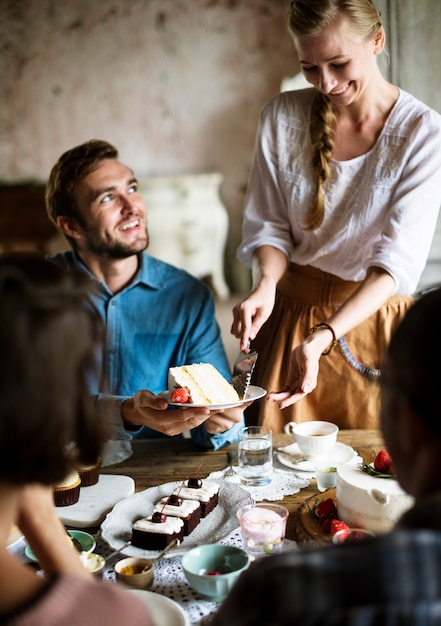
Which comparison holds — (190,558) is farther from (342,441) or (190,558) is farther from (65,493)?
(342,441)

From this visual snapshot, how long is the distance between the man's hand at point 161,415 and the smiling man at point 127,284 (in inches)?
13.3

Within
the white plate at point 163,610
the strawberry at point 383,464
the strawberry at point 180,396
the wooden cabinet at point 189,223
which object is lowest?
the wooden cabinet at point 189,223

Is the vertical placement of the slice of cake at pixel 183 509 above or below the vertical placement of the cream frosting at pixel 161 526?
below

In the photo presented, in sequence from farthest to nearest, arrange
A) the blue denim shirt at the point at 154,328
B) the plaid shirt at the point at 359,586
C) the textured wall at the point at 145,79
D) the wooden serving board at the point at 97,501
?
the textured wall at the point at 145,79
the blue denim shirt at the point at 154,328
the wooden serving board at the point at 97,501
the plaid shirt at the point at 359,586

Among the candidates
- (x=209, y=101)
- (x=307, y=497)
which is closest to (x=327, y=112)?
(x=307, y=497)

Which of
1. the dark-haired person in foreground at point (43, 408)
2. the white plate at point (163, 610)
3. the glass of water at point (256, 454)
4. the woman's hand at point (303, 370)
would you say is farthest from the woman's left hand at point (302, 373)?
the dark-haired person in foreground at point (43, 408)

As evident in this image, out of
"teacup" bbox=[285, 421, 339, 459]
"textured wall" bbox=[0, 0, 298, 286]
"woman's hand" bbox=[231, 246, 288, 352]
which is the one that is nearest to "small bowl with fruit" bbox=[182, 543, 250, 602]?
"teacup" bbox=[285, 421, 339, 459]

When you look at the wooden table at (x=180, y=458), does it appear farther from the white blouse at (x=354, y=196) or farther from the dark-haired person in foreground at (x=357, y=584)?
the dark-haired person in foreground at (x=357, y=584)

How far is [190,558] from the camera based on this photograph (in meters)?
1.39

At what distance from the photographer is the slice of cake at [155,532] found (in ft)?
5.08

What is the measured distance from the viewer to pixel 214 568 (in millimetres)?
1389

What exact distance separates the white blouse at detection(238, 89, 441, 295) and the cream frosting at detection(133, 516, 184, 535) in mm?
1060

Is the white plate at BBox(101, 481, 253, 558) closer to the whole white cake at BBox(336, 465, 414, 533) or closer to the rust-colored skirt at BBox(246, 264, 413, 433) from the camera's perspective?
the whole white cake at BBox(336, 465, 414, 533)

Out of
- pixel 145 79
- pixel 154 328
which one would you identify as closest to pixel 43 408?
pixel 154 328
